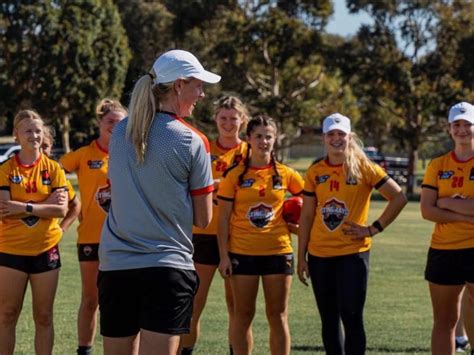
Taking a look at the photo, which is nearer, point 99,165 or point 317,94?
point 99,165

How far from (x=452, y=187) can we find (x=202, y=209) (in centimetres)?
284

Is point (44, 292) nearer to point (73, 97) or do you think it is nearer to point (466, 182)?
point (466, 182)

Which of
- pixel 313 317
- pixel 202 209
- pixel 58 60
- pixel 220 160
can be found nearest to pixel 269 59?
pixel 58 60

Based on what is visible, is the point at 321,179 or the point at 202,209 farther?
the point at 321,179

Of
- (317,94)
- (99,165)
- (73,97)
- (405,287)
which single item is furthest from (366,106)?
(99,165)

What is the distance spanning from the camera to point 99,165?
7.91 metres

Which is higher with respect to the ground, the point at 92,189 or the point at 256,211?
the point at 92,189

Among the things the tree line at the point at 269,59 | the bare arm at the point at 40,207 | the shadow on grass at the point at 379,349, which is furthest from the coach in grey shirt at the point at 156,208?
the tree line at the point at 269,59

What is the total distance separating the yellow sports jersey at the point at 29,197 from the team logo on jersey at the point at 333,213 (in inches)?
80.4

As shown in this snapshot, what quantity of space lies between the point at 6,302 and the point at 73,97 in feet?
159

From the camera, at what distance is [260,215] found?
7.59m

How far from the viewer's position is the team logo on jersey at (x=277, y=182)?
7598 millimetres

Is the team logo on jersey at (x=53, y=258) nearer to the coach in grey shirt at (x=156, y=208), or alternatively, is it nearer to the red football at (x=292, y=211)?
the red football at (x=292, y=211)

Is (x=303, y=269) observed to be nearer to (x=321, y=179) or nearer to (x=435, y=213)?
(x=321, y=179)
